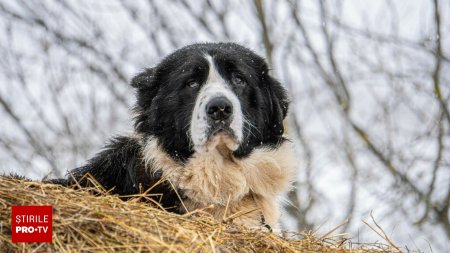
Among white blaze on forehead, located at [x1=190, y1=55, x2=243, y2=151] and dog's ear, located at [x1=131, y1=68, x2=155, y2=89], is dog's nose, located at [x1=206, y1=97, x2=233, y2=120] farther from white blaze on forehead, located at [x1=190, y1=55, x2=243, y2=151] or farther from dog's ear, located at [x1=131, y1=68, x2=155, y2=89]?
dog's ear, located at [x1=131, y1=68, x2=155, y2=89]

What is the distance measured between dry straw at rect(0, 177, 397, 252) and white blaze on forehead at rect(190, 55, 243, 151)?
123cm

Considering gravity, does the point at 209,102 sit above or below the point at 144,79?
below

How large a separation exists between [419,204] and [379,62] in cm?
330

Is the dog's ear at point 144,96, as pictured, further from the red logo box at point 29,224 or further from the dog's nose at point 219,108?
the red logo box at point 29,224

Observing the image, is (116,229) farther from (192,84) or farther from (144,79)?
(144,79)

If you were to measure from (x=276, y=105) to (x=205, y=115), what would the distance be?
0.96m

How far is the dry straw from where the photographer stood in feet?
9.63

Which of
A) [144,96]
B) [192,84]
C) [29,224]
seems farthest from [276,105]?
[29,224]

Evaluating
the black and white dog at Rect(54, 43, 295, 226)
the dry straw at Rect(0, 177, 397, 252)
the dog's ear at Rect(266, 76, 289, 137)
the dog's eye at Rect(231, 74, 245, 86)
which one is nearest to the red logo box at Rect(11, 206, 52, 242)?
the dry straw at Rect(0, 177, 397, 252)

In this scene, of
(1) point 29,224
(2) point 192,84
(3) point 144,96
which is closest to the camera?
(1) point 29,224

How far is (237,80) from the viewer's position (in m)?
5.14

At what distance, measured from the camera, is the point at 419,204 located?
427 inches

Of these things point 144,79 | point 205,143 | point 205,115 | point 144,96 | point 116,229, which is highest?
point 144,79

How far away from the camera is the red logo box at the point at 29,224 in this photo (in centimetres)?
289
